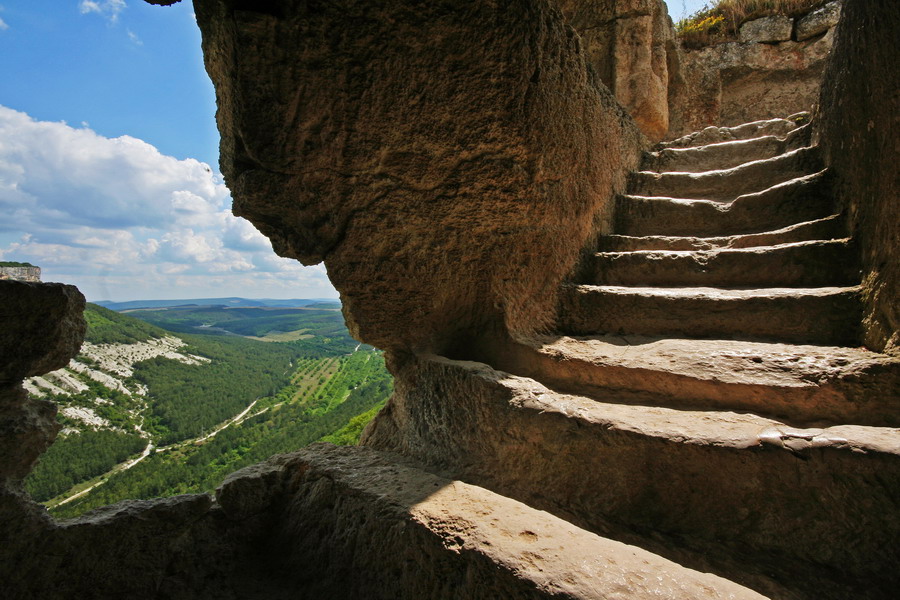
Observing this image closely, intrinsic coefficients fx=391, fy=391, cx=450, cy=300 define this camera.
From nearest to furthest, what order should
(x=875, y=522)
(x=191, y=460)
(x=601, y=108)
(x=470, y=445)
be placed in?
1. (x=875, y=522)
2. (x=470, y=445)
3. (x=601, y=108)
4. (x=191, y=460)

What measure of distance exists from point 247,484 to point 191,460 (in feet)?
97.1

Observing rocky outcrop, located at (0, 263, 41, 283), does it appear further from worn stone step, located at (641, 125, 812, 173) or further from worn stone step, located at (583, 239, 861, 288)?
worn stone step, located at (641, 125, 812, 173)

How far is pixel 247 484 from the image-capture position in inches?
81.5

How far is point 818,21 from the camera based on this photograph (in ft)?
25.6

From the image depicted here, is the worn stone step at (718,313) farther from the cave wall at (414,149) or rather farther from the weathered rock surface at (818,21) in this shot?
the weathered rock surface at (818,21)

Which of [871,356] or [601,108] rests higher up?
[601,108]

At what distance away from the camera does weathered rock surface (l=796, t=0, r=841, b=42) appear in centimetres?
770

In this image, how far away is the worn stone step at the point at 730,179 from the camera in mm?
3311

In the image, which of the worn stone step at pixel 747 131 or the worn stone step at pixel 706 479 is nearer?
the worn stone step at pixel 706 479

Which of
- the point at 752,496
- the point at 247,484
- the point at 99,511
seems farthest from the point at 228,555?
the point at 752,496

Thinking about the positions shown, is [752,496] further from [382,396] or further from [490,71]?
[382,396]

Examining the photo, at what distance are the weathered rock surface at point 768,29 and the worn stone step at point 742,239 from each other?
8.45 m

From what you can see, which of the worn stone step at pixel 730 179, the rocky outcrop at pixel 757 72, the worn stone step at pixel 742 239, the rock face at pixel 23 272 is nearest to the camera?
the rock face at pixel 23 272

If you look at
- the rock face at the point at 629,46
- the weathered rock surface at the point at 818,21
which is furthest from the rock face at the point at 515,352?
the weathered rock surface at the point at 818,21
